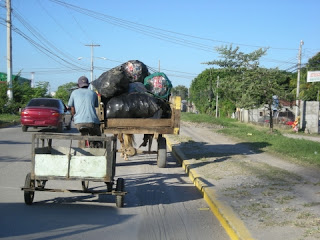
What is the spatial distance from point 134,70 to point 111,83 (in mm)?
1387

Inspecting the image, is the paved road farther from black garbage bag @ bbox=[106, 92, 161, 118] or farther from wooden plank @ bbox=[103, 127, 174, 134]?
black garbage bag @ bbox=[106, 92, 161, 118]

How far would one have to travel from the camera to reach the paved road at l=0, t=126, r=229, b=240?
17.2 ft

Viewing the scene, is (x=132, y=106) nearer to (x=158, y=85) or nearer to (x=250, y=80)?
(x=158, y=85)

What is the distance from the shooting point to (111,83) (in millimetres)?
10016

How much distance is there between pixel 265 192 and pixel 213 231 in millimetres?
2149

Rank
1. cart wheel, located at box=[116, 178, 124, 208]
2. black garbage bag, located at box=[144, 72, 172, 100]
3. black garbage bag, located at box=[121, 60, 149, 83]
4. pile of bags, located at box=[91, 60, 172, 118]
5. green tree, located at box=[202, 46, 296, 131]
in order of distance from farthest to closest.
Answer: green tree, located at box=[202, 46, 296, 131] → black garbage bag, located at box=[121, 60, 149, 83] → black garbage bag, located at box=[144, 72, 172, 100] → pile of bags, located at box=[91, 60, 172, 118] → cart wheel, located at box=[116, 178, 124, 208]

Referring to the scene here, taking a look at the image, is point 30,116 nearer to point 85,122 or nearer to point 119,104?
point 119,104

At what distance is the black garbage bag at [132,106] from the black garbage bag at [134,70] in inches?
34.6

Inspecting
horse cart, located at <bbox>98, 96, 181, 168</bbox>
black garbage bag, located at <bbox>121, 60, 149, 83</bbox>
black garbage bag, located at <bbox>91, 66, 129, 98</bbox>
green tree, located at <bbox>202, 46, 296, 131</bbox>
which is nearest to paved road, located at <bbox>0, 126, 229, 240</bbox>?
horse cart, located at <bbox>98, 96, 181, 168</bbox>

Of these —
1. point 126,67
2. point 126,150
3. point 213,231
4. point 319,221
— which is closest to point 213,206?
point 213,231

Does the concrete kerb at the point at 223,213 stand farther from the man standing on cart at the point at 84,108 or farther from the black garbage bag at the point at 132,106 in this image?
the man standing on cart at the point at 84,108

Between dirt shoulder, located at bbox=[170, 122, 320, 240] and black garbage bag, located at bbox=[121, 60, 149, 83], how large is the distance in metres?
2.72

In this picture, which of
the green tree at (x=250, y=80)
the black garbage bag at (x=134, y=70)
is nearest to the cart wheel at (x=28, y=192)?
the black garbage bag at (x=134, y=70)

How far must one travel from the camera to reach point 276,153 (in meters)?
13.4
